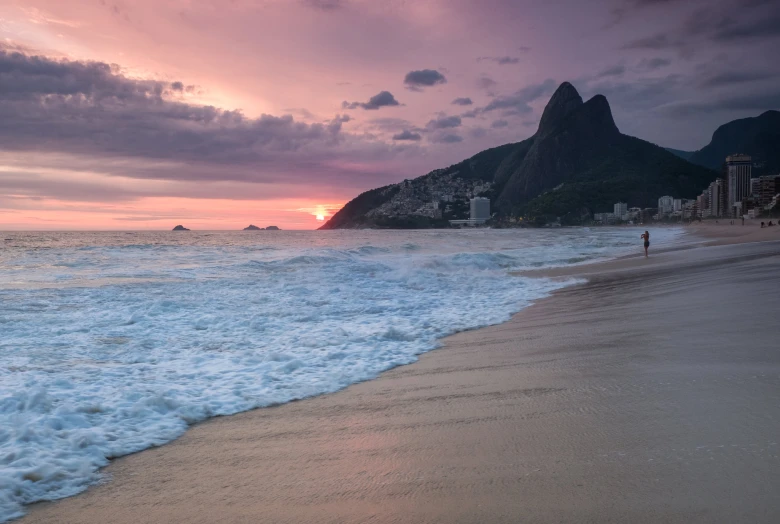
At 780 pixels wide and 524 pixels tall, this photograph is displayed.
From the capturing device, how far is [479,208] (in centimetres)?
17488

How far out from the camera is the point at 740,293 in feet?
25.1

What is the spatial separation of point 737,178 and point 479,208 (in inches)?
2930

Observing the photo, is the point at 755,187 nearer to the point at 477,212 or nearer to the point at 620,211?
the point at 620,211

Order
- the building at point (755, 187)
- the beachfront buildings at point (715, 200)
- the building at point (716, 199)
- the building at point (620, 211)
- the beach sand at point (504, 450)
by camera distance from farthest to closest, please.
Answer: the building at point (620, 211)
the building at point (716, 199)
the beachfront buildings at point (715, 200)
the building at point (755, 187)
the beach sand at point (504, 450)

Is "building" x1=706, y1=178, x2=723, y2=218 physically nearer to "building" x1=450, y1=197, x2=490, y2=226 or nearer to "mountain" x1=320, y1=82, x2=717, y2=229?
"mountain" x1=320, y1=82, x2=717, y2=229

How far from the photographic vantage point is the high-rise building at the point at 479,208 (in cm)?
17350

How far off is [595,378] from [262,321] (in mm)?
5828

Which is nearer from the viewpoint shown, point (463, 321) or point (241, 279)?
point (463, 321)

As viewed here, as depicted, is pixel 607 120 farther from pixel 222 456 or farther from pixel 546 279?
pixel 222 456

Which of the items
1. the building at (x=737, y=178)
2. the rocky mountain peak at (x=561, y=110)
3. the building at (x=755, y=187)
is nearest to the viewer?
the building at (x=755, y=187)

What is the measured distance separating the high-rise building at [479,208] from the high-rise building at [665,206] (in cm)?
5410

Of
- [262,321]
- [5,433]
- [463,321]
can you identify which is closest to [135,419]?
[5,433]

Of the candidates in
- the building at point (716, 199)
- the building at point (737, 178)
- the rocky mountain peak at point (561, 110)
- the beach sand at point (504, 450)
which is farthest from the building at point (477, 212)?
the beach sand at point (504, 450)

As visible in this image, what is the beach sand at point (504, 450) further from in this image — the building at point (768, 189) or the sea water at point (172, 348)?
the building at point (768, 189)
